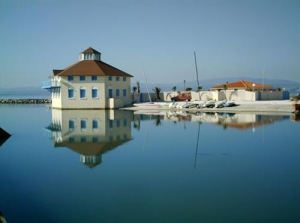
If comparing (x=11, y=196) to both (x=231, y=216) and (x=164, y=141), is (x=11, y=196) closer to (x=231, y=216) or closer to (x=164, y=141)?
(x=231, y=216)

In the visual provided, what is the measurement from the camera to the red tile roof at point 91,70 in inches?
1630

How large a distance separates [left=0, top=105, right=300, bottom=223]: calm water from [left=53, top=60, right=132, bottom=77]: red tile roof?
24521 millimetres

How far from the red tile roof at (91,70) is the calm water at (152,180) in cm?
2452

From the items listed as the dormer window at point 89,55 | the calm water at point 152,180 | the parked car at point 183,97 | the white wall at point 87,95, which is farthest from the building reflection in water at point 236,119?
the parked car at point 183,97

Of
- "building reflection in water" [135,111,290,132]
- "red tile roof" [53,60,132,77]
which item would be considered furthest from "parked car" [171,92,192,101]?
"building reflection in water" [135,111,290,132]

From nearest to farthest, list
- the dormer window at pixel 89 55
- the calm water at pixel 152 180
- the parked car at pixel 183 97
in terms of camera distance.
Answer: the calm water at pixel 152 180
the dormer window at pixel 89 55
the parked car at pixel 183 97

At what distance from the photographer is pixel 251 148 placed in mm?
14633

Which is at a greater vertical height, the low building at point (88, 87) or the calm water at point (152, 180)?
the low building at point (88, 87)

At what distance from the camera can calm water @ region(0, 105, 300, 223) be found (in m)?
7.24

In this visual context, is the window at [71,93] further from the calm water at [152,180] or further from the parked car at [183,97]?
the calm water at [152,180]

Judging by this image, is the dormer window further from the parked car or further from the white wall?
the parked car

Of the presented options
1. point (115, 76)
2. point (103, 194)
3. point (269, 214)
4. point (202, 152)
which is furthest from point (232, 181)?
point (115, 76)

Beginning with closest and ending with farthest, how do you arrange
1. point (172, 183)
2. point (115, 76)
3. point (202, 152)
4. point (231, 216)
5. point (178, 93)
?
point (231, 216)
point (172, 183)
point (202, 152)
point (115, 76)
point (178, 93)

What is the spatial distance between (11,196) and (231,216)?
503cm
